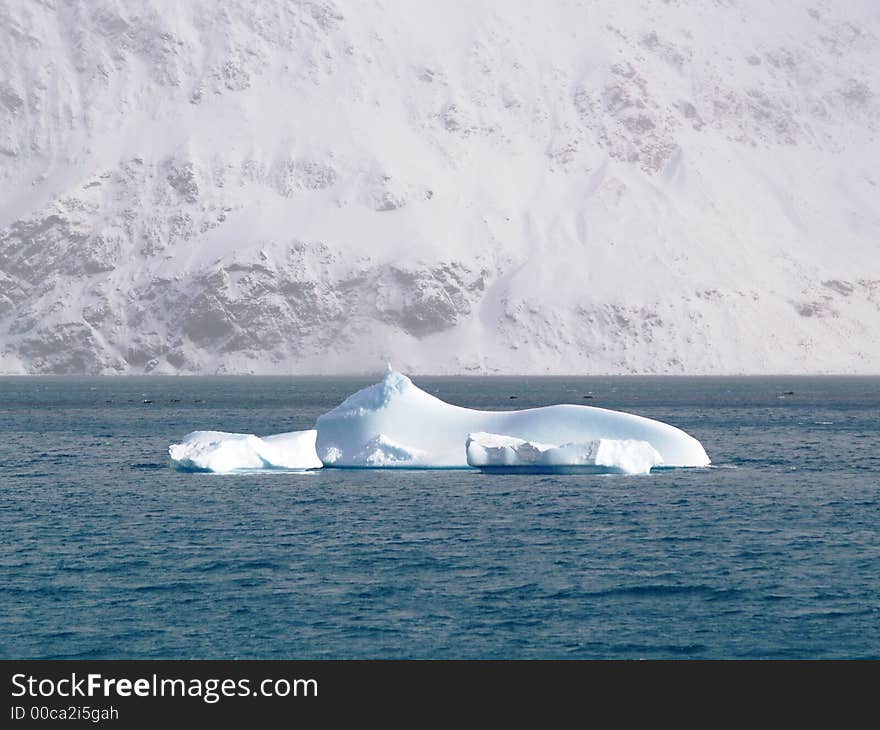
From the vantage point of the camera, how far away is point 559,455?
72312 mm

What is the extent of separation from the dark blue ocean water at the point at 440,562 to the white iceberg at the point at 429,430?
4.07ft

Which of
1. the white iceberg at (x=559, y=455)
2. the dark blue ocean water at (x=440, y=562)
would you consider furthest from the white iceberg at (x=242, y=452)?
the white iceberg at (x=559, y=455)

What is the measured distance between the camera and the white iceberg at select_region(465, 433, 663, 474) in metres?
72.6

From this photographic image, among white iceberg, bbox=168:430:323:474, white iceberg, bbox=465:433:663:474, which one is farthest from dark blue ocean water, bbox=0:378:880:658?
white iceberg, bbox=465:433:663:474

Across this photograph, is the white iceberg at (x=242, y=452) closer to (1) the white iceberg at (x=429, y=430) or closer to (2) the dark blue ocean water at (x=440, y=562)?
(2) the dark blue ocean water at (x=440, y=562)

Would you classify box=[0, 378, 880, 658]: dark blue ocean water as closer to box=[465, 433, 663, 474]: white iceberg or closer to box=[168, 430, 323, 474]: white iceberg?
box=[168, 430, 323, 474]: white iceberg

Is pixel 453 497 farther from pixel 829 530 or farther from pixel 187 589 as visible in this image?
pixel 187 589

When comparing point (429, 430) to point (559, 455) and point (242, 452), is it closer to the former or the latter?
point (559, 455)

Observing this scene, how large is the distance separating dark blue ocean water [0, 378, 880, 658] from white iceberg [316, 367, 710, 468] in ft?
4.07
